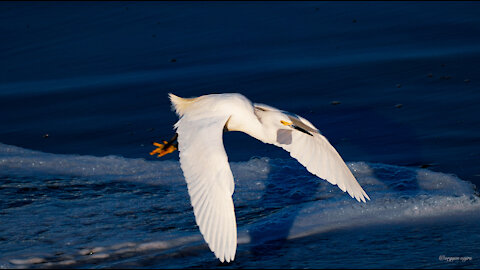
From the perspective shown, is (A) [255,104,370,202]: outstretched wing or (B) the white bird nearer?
(B) the white bird

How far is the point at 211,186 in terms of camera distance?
13.0 ft

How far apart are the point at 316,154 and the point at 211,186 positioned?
120 centimetres

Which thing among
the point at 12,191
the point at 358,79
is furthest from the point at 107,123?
the point at 358,79

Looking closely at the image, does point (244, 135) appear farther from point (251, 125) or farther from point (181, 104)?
point (251, 125)

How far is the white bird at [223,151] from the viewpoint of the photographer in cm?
387

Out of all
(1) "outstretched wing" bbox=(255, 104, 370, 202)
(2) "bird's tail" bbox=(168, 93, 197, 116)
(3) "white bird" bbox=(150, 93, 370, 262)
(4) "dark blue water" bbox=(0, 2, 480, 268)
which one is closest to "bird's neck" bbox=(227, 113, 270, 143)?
(3) "white bird" bbox=(150, 93, 370, 262)

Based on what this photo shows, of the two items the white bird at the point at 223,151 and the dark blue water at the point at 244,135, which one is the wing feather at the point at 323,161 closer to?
the white bird at the point at 223,151

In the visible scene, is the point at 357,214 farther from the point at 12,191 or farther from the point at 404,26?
the point at 404,26

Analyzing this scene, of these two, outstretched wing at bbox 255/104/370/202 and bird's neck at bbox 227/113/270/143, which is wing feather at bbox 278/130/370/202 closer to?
outstretched wing at bbox 255/104/370/202

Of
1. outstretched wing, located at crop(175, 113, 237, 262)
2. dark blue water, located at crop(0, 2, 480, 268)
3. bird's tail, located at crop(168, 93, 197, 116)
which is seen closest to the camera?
outstretched wing, located at crop(175, 113, 237, 262)

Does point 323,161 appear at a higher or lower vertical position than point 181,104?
lower

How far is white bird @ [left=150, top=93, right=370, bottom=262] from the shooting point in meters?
3.87

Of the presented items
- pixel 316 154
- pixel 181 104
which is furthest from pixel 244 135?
pixel 316 154

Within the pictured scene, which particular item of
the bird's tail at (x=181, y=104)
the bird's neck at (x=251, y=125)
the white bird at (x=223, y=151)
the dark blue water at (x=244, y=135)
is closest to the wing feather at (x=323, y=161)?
the white bird at (x=223, y=151)
